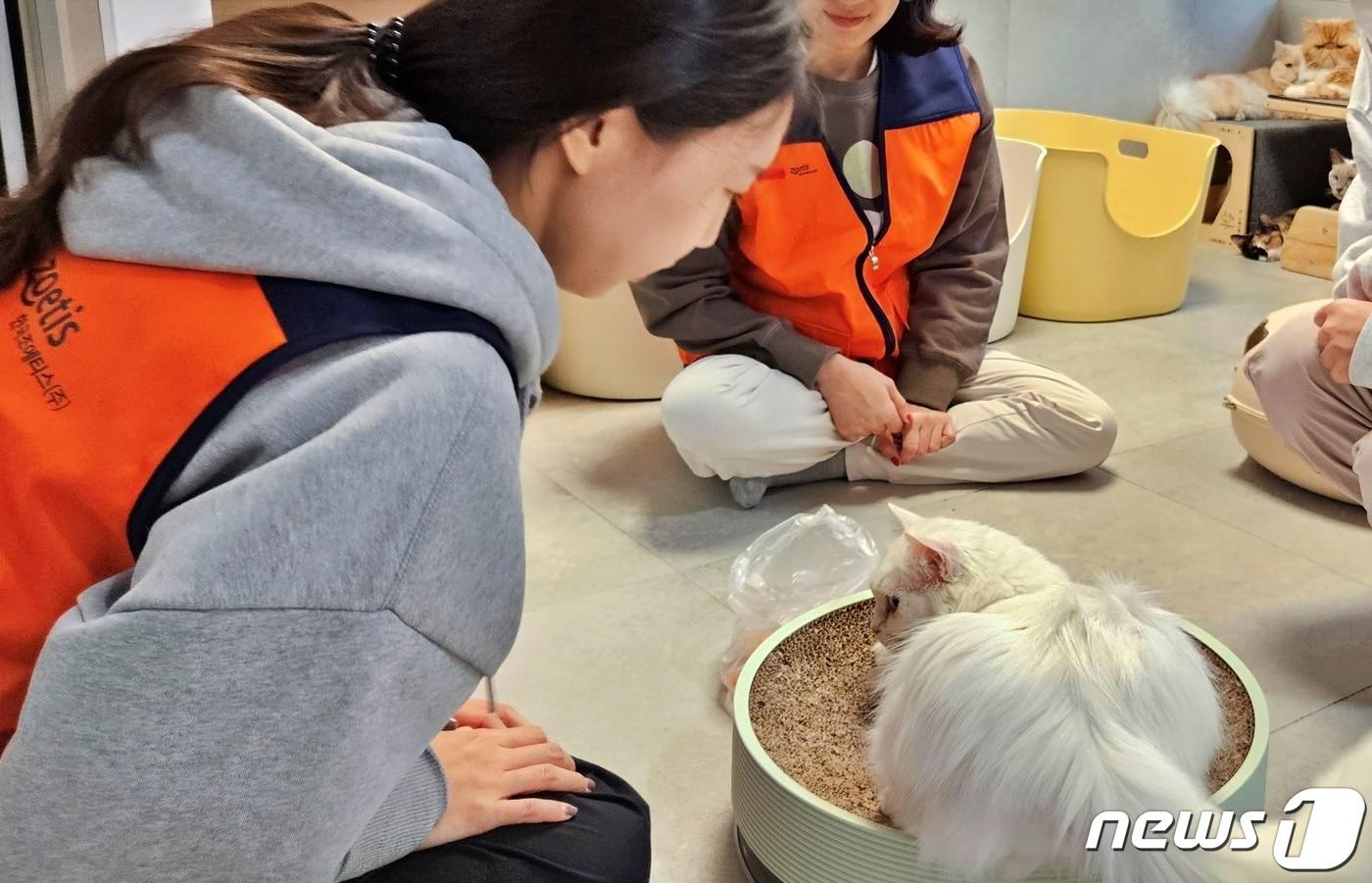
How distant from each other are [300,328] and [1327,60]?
3584mm

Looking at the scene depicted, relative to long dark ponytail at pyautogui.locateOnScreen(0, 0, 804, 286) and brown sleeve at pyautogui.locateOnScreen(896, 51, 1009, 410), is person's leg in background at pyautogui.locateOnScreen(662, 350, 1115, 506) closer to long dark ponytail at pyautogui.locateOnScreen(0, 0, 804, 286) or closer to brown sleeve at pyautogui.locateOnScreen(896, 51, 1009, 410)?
brown sleeve at pyautogui.locateOnScreen(896, 51, 1009, 410)

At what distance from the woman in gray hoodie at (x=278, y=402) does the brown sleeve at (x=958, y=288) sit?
1.21 metres

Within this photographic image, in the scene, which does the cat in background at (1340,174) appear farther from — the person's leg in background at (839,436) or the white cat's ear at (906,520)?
the white cat's ear at (906,520)

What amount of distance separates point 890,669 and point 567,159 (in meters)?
0.52

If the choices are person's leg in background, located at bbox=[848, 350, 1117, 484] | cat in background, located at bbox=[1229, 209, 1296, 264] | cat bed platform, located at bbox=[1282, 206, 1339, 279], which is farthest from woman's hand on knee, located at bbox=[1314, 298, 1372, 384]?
cat in background, located at bbox=[1229, 209, 1296, 264]

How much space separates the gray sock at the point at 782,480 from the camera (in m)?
1.83

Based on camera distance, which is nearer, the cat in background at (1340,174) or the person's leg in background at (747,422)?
the person's leg in background at (747,422)

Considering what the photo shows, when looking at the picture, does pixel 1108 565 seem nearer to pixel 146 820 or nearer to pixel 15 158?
pixel 146 820

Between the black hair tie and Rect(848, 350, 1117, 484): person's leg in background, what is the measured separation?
4.18 feet

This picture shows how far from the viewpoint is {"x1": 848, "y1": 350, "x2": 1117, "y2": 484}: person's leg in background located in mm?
1866

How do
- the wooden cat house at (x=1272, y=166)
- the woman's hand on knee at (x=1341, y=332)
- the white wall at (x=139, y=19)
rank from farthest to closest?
the wooden cat house at (x=1272, y=166) < the white wall at (x=139, y=19) < the woman's hand on knee at (x=1341, y=332)

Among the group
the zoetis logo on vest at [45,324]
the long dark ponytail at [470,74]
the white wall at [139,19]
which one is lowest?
the white wall at [139,19]

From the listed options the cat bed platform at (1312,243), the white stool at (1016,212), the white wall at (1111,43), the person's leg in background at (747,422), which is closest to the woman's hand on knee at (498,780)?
the person's leg in background at (747,422)

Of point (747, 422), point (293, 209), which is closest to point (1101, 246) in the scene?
point (747, 422)
